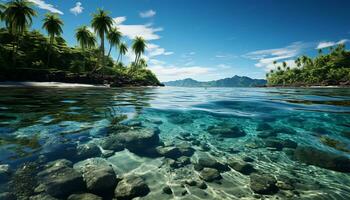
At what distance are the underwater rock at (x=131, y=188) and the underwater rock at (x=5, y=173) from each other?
2235mm

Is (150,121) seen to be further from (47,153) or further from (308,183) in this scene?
(308,183)

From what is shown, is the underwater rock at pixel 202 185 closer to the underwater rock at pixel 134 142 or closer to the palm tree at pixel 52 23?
the underwater rock at pixel 134 142

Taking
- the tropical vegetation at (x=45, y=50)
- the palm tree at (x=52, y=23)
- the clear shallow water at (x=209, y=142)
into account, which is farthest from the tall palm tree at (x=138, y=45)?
the clear shallow water at (x=209, y=142)

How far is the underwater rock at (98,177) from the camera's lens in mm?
4016

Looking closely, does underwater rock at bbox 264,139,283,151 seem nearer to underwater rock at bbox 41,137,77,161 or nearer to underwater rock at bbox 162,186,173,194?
underwater rock at bbox 162,186,173,194

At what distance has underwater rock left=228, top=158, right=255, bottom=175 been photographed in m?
5.05

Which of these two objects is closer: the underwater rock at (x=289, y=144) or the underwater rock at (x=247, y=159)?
the underwater rock at (x=247, y=159)

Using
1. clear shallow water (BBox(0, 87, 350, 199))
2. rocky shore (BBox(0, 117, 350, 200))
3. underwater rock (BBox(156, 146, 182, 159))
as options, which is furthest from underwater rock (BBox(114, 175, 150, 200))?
underwater rock (BBox(156, 146, 182, 159))

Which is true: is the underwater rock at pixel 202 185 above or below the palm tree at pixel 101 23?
below

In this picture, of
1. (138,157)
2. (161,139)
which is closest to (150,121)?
(161,139)

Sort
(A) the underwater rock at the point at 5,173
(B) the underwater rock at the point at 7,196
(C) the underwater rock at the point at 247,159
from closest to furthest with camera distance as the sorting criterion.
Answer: (B) the underwater rock at the point at 7,196, (A) the underwater rock at the point at 5,173, (C) the underwater rock at the point at 247,159

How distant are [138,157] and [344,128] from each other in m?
8.22

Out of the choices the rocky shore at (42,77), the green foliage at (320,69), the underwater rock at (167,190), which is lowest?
the underwater rock at (167,190)

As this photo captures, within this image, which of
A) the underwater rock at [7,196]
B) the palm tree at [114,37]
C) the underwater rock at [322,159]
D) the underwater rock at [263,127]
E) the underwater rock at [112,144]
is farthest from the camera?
the palm tree at [114,37]
